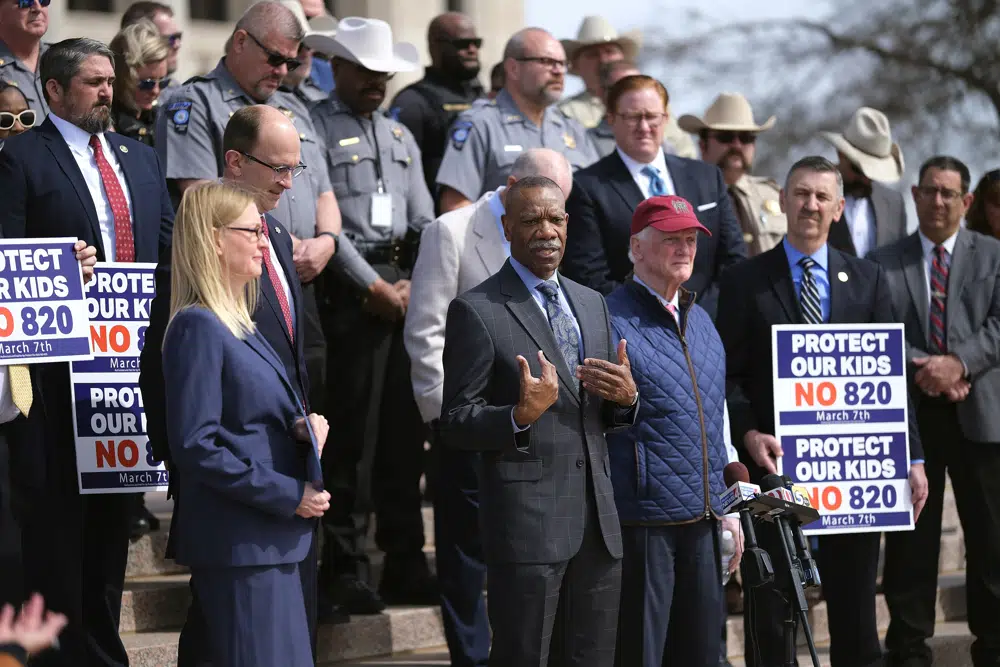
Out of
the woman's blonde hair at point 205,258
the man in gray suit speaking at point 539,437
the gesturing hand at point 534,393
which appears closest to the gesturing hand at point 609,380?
the man in gray suit speaking at point 539,437

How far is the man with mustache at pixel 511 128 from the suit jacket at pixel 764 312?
1.48 metres

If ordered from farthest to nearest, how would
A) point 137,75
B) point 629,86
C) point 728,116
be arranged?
point 728,116, point 137,75, point 629,86

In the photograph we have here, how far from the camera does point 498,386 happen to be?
6039 mm

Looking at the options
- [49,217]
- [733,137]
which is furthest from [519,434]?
[733,137]

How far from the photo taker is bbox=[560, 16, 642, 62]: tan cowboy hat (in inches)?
430

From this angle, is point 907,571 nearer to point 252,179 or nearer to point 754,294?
point 754,294

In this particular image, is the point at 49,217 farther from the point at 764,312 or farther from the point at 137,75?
the point at 764,312

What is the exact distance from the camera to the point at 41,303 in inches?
247

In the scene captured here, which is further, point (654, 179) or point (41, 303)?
point (654, 179)

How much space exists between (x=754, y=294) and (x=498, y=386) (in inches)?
80.6

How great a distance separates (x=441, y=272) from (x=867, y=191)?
11.7ft

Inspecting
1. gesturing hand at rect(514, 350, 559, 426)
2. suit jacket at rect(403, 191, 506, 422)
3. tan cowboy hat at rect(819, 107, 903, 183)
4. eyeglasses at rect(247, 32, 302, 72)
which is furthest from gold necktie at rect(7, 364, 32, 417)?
tan cowboy hat at rect(819, 107, 903, 183)

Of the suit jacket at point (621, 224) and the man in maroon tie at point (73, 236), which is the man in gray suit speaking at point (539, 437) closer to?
the suit jacket at point (621, 224)

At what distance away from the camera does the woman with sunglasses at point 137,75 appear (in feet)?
27.6
